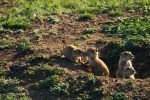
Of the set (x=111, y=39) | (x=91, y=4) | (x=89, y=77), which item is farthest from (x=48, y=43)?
(x=91, y=4)

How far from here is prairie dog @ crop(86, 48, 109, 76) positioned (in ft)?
37.6

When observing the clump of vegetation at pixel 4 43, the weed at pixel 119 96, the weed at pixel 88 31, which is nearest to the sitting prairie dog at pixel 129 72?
the weed at pixel 119 96

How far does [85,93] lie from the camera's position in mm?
10438

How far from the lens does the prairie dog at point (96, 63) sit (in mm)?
11469

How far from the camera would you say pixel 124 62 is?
11508 mm

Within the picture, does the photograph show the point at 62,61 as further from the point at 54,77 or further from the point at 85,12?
the point at 85,12

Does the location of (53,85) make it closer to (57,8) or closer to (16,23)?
(16,23)

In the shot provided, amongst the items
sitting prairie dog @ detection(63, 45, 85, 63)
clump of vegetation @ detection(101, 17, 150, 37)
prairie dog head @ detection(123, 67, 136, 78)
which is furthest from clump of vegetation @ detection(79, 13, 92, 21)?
prairie dog head @ detection(123, 67, 136, 78)

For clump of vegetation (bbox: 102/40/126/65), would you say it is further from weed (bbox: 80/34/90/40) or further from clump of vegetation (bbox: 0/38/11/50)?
clump of vegetation (bbox: 0/38/11/50)

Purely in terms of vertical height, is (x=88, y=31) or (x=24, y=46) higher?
(x=88, y=31)

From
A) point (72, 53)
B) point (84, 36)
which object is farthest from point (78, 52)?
point (84, 36)

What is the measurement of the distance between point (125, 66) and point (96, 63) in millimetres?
612

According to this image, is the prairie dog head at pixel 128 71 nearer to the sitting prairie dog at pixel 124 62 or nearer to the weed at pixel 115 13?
the sitting prairie dog at pixel 124 62

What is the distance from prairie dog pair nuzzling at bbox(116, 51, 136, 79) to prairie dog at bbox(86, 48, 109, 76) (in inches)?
10.8
